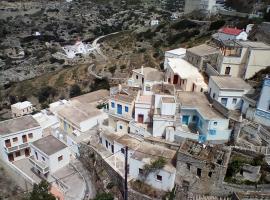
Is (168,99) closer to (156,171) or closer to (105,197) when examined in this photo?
(156,171)

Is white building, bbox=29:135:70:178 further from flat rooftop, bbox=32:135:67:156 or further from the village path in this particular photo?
the village path

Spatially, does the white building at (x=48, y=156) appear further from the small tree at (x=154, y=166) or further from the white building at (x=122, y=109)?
A: the small tree at (x=154, y=166)

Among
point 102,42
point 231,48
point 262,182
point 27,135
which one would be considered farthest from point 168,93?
point 102,42

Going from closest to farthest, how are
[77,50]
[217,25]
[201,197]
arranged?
[201,197] → [217,25] → [77,50]

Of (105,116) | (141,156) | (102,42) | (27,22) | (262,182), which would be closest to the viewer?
(262,182)

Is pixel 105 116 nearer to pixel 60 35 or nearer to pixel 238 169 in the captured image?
pixel 238 169

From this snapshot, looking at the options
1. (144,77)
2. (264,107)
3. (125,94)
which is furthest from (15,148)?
(264,107)
